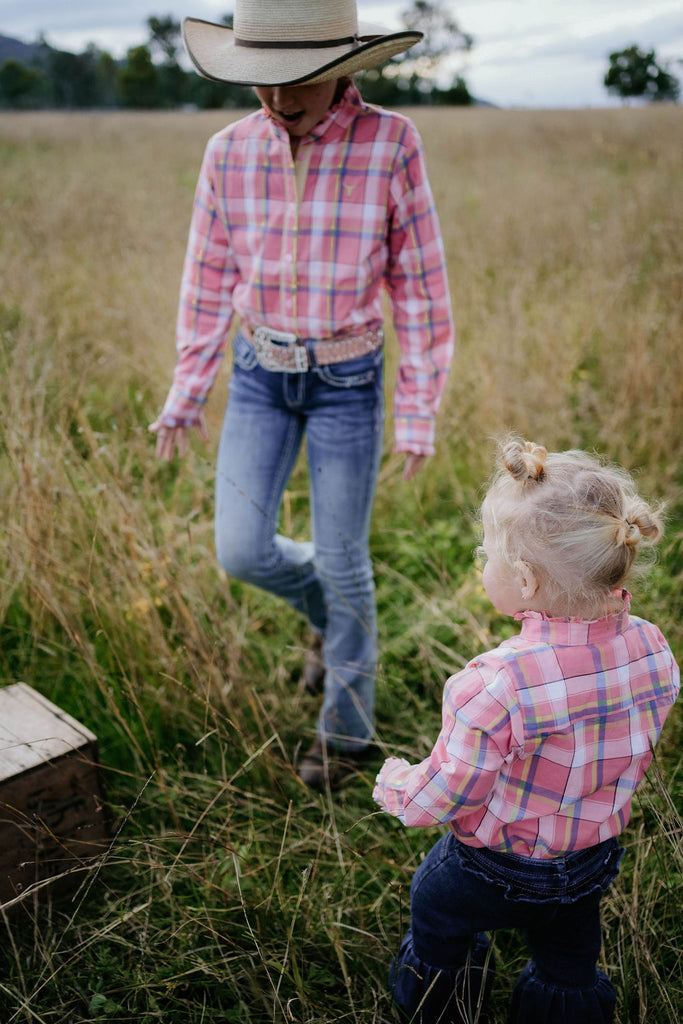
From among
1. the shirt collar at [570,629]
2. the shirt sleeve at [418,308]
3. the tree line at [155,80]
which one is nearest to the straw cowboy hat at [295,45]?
the shirt sleeve at [418,308]

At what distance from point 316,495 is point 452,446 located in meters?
1.65

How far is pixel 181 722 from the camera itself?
2.19 metres

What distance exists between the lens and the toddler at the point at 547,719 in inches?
42.7

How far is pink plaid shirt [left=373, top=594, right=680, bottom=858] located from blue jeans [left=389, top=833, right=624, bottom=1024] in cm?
6

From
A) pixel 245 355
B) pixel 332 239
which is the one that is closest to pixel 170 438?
pixel 245 355

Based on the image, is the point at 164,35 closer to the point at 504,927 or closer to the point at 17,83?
the point at 17,83

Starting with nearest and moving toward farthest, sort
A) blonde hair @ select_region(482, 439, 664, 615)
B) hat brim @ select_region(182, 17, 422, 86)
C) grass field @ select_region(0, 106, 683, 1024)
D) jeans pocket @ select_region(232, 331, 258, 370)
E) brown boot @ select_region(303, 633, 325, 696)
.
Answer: blonde hair @ select_region(482, 439, 664, 615)
grass field @ select_region(0, 106, 683, 1024)
hat brim @ select_region(182, 17, 422, 86)
jeans pocket @ select_region(232, 331, 258, 370)
brown boot @ select_region(303, 633, 325, 696)

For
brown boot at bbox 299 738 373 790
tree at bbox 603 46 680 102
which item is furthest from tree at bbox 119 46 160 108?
brown boot at bbox 299 738 373 790

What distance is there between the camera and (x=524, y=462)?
3.62 feet

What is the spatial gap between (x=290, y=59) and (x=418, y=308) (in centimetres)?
68

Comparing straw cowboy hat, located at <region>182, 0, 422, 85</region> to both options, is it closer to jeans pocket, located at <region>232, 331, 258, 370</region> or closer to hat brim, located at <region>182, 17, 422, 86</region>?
hat brim, located at <region>182, 17, 422, 86</region>

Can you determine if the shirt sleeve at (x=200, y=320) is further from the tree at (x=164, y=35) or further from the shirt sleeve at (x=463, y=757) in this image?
the tree at (x=164, y=35)

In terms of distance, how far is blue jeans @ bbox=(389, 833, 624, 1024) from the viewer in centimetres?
124

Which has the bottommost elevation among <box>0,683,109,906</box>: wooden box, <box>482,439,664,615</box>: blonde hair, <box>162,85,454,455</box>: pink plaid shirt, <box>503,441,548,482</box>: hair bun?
<box>0,683,109,906</box>: wooden box
